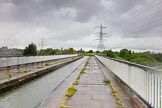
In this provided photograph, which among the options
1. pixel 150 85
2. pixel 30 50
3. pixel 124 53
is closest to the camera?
pixel 150 85

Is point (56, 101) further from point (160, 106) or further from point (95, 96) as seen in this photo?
point (160, 106)

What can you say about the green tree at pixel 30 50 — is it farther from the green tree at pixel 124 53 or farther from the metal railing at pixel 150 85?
the metal railing at pixel 150 85

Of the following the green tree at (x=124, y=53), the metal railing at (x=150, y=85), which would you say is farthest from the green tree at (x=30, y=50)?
the metal railing at (x=150, y=85)

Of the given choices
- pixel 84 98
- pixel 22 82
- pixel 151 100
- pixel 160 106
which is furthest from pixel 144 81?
pixel 22 82

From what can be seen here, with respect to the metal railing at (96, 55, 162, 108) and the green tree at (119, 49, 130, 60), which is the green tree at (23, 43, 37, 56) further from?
the metal railing at (96, 55, 162, 108)

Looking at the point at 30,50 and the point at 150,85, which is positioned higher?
the point at 30,50

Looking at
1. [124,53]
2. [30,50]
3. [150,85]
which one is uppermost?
[30,50]

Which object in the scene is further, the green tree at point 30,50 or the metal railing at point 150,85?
the green tree at point 30,50

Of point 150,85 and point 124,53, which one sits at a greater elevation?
point 124,53

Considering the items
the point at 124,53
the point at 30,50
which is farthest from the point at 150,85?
the point at 30,50

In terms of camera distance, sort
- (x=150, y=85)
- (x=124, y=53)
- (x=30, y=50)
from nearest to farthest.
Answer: (x=150, y=85) → (x=124, y=53) → (x=30, y=50)

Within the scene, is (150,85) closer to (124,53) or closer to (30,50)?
(124,53)

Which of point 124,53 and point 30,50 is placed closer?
point 124,53

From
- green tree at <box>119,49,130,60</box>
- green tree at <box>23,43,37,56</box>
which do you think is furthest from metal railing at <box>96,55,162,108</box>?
green tree at <box>23,43,37,56</box>
